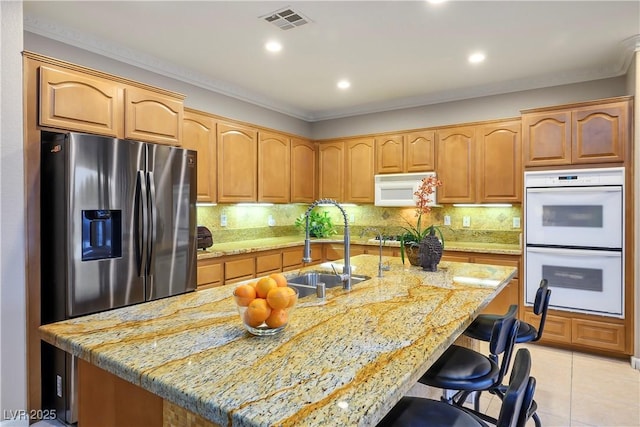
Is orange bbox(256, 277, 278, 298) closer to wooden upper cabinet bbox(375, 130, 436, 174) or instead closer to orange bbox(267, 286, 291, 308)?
orange bbox(267, 286, 291, 308)

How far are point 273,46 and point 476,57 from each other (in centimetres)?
186

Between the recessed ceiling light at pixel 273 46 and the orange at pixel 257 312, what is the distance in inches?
103

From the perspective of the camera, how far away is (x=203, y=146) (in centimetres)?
381

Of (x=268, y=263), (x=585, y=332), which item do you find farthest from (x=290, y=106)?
(x=585, y=332)

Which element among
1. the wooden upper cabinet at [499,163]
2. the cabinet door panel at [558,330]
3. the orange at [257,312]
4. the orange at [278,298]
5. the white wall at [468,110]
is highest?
the white wall at [468,110]

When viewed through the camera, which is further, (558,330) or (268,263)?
(268,263)

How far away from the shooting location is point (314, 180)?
212 inches

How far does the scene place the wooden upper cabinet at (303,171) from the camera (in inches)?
196

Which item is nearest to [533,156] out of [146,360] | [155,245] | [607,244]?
[607,244]

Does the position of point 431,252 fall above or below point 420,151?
below

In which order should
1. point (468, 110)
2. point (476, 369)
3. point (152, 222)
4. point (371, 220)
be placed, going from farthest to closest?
point (371, 220) < point (468, 110) < point (152, 222) < point (476, 369)

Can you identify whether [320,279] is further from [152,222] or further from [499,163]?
[499,163]

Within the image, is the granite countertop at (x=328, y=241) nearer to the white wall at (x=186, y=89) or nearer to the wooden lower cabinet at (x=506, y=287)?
the wooden lower cabinet at (x=506, y=287)

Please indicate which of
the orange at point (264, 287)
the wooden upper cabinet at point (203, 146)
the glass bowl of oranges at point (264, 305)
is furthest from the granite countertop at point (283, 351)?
the wooden upper cabinet at point (203, 146)
